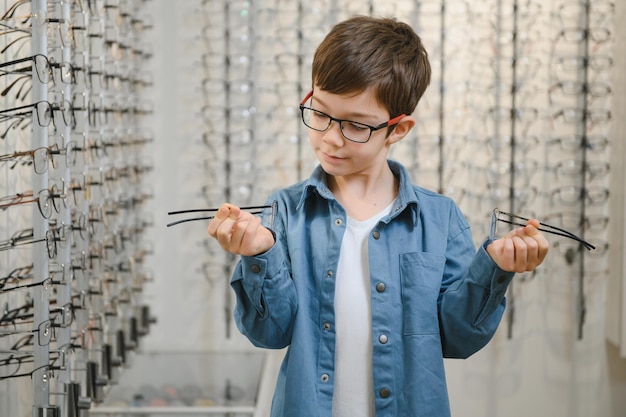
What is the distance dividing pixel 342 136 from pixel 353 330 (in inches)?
14.3

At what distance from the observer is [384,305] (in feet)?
5.14

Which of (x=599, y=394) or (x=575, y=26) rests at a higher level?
(x=575, y=26)

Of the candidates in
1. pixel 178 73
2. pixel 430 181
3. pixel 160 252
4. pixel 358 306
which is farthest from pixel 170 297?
pixel 358 306

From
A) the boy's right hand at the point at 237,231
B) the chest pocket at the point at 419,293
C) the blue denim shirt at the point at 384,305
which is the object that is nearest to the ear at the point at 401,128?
the blue denim shirt at the point at 384,305

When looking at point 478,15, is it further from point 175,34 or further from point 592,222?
point 175,34

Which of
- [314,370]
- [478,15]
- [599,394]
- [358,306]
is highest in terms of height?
[478,15]

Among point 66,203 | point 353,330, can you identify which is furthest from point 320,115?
point 66,203

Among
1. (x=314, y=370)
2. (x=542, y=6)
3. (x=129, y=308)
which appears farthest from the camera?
(x=542, y=6)

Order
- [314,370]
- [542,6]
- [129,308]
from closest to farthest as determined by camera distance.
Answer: [314,370]
[129,308]
[542,6]

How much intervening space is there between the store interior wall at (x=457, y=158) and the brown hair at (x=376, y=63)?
2608 millimetres

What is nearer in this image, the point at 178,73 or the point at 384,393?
the point at 384,393

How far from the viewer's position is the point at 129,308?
3984mm

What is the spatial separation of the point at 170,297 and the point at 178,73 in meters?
1.16

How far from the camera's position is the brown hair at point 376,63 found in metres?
1.53
